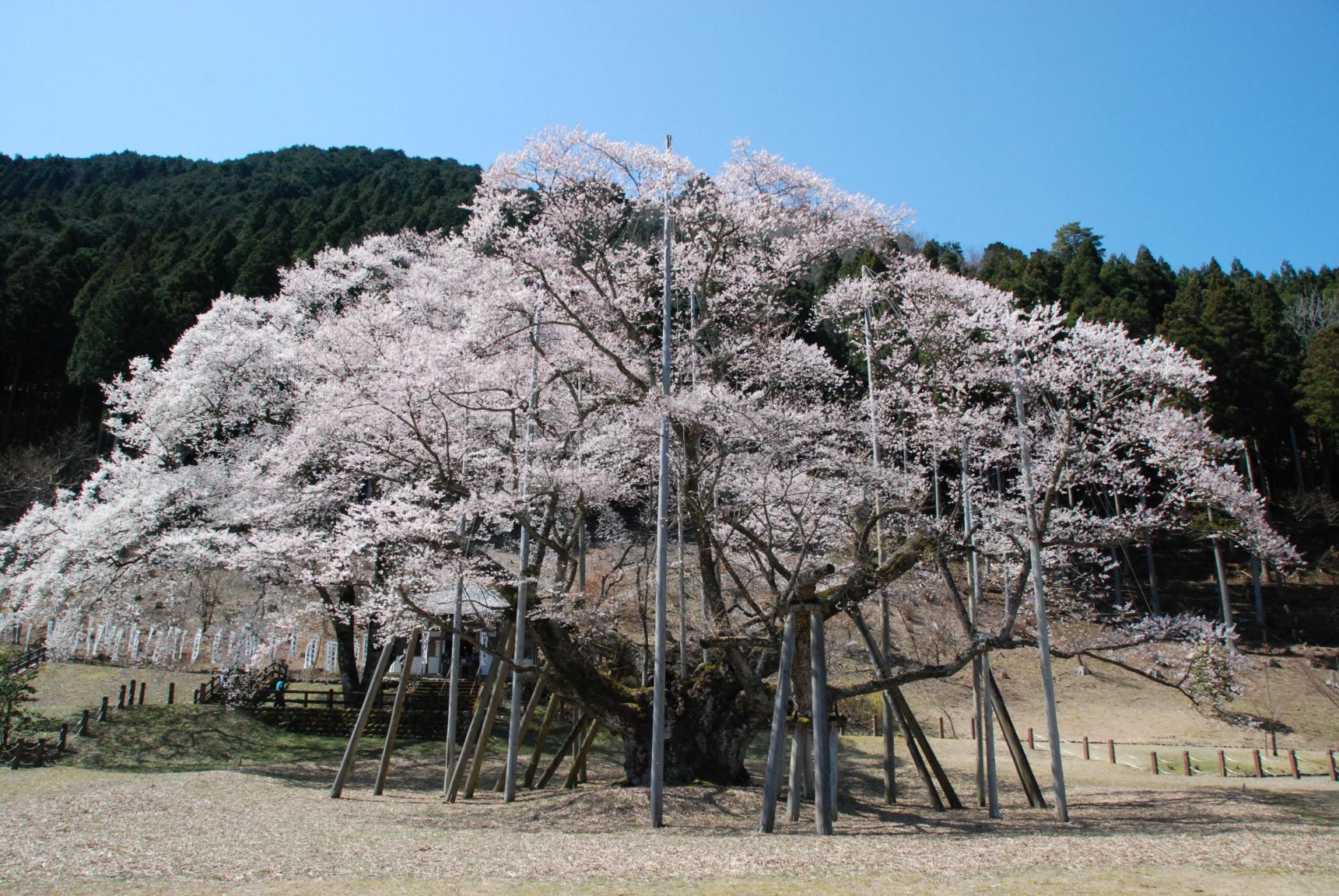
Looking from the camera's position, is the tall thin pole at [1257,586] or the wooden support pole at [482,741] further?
the tall thin pole at [1257,586]

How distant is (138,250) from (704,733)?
150 ft

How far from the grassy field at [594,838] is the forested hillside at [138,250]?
23432 millimetres

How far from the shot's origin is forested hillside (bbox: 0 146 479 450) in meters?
37.2

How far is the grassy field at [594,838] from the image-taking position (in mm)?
6957

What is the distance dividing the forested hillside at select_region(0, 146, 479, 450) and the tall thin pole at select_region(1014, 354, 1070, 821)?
24.3m

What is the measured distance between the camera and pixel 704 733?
45.8 feet

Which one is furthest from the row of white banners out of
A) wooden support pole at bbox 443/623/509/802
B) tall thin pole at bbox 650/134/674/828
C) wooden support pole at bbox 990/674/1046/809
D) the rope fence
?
the rope fence

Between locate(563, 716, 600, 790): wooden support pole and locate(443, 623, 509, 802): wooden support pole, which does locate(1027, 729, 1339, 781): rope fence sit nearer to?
locate(563, 716, 600, 790): wooden support pole

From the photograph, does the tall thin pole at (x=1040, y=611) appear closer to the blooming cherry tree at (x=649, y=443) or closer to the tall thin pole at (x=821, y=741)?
the blooming cherry tree at (x=649, y=443)

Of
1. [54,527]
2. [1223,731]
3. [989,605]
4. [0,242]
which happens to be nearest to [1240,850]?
[1223,731]

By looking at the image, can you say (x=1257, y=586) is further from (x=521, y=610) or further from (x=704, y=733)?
(x=521, y=610)

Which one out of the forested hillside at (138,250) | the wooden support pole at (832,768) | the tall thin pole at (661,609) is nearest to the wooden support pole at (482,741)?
the tall thin pole at (661,609)

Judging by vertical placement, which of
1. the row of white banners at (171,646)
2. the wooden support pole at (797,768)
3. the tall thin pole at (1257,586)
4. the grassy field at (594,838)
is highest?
the tall thin pole at (1257,586)

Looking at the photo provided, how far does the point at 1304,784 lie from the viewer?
655 inches
